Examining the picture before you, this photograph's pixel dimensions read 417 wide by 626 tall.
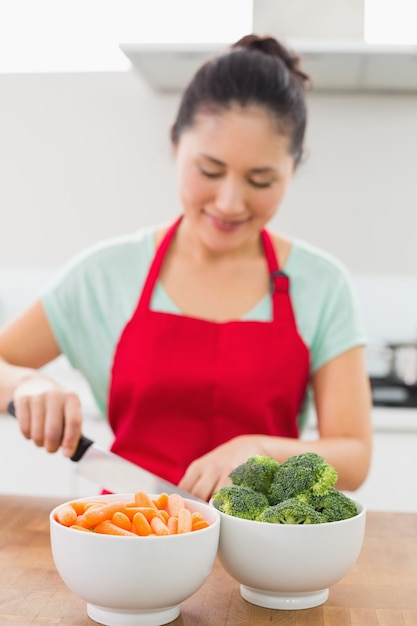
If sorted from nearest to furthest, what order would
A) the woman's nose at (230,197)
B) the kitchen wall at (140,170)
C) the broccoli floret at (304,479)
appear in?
the broccoli floret at (304,479) → the woman's nose at (230,197) → the kitchen wall at (140,170)

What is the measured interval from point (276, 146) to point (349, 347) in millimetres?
432

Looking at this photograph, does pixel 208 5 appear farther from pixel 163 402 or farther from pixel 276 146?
pixel 163 402

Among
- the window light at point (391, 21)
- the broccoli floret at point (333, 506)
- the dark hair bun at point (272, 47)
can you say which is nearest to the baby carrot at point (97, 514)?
the broccoli floret at point (333, 506)

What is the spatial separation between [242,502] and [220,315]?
32.0 inches

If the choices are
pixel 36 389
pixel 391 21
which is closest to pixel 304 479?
pixel 36 389

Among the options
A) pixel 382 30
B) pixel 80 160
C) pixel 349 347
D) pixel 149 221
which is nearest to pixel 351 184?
pixel 382 30

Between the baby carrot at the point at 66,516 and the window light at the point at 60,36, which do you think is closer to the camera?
the baby carrot at the point at 66,516

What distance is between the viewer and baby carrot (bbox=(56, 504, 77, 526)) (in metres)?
0.96

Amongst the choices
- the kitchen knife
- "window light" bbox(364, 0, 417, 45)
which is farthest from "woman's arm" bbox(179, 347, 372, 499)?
"window light" bbox(364, 0, 417, 45)

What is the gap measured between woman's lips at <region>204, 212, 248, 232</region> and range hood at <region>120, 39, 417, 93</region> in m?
1.02

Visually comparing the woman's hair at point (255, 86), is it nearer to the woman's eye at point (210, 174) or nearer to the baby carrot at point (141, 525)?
the woman's eye at point (210, 174)

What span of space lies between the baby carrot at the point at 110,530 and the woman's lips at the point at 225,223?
0.84 meters

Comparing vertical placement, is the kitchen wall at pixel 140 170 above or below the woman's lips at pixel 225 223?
above

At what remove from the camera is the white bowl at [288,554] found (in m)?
0.97
